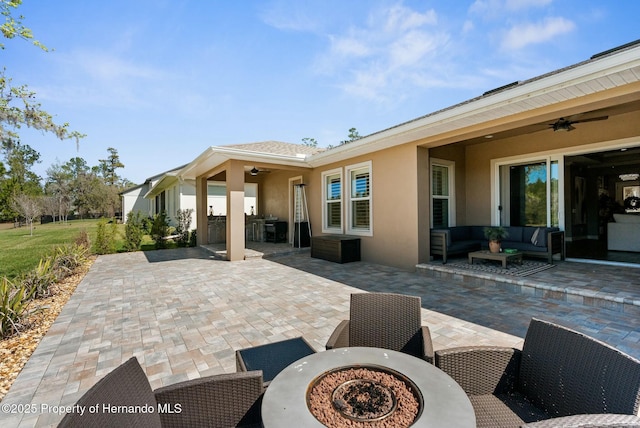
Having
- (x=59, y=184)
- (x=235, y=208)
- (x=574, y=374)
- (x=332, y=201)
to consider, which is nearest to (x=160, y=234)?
(x=235, y=208)

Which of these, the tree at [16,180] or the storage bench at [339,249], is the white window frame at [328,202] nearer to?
the storage bench at [339,249]

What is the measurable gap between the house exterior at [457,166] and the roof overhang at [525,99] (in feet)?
0.06

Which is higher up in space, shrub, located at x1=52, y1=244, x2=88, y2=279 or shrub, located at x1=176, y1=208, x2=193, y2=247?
shrub, located at x1=176, y1=208, x2=193, y2=247

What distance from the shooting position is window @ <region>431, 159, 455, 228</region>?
774 cm

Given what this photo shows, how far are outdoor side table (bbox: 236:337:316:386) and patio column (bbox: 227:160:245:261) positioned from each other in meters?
6.22

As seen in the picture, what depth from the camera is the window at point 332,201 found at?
29.3 ft

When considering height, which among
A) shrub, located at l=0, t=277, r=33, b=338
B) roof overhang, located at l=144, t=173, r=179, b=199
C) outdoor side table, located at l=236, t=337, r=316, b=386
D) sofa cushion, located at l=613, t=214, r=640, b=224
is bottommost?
shrub, located at l=0, t=277, r=33, b=338

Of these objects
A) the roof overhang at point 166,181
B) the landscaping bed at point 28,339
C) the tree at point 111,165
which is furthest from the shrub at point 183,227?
the tree at point 111,165

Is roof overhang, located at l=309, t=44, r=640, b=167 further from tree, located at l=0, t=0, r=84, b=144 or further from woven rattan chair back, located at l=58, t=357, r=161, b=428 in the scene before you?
tree, located at l=0, t=0, r=84, b=144

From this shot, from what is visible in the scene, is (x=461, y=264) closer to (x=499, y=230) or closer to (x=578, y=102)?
(x=499, y=230)

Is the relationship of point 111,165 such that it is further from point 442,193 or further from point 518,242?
point 518,242

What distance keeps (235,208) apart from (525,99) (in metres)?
6.70

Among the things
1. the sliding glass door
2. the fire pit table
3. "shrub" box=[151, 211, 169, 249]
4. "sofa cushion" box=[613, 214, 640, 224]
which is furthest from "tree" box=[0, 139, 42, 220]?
"sofa cushion" box=[613, 214, 640, 224]

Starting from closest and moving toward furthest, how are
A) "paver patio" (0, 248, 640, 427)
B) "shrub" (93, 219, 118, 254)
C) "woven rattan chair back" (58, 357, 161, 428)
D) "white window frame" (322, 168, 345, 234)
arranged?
"woven rattan chair back" (58, 357, 161, 428), "paver patio" (0, 248, 640, 427), "white window frame" (322, 168, 345, 234), "shrub" (93, 219, 118, 254)
